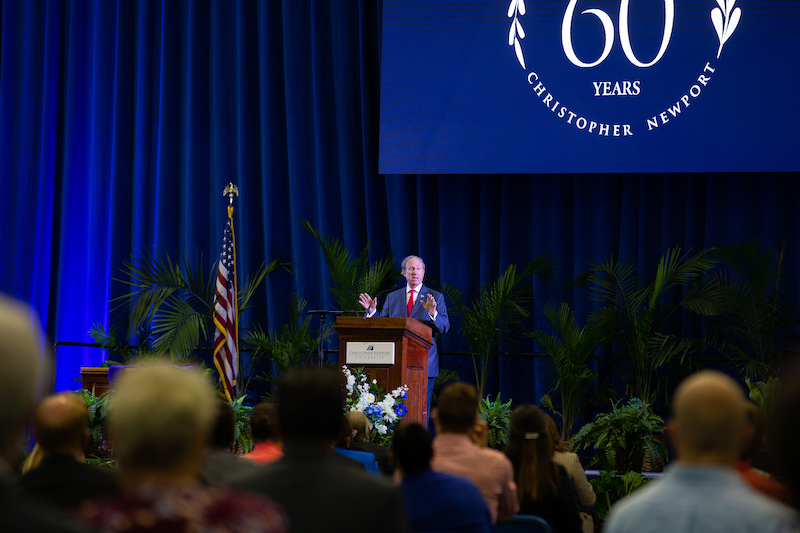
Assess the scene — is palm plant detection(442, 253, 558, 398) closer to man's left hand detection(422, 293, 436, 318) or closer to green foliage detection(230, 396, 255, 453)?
man's left hand detection(422, 293, 436, 318)

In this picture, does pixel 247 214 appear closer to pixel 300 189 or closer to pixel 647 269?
pixel 300 189

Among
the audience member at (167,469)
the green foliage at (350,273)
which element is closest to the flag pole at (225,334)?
the green foliage at (350,273)

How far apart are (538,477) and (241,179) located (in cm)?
664

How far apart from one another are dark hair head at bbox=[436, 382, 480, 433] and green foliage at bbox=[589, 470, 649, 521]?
300cm

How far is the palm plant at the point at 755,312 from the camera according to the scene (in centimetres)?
726

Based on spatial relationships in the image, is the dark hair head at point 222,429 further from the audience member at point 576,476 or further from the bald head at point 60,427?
the audience member at point 576,476

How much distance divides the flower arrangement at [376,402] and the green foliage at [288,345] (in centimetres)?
239

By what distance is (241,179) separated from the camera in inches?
360

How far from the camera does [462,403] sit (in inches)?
105

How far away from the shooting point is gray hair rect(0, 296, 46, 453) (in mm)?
1202

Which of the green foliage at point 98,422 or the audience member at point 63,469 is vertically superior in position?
the audience member at point 63,469

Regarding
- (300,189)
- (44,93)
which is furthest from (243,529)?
(44,93)

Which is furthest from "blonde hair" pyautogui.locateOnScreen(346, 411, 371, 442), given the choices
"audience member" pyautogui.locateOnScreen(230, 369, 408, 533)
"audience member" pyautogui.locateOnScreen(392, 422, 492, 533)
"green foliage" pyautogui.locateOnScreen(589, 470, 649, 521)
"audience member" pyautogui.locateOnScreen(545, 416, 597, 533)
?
"audience member" pyautogui.locateOnScreen(230, 369, 408, 533)

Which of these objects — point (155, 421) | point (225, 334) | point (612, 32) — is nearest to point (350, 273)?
point (225, 334)
